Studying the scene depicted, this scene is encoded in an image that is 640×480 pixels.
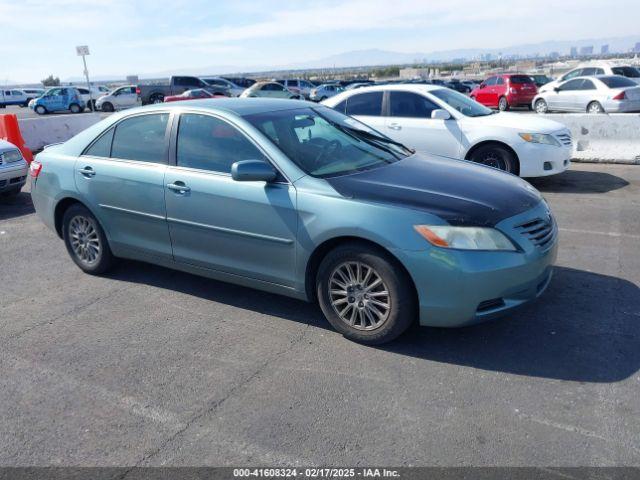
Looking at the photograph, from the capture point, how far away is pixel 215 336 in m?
4.24

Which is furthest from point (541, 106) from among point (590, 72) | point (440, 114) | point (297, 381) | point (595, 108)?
point (297, 381)

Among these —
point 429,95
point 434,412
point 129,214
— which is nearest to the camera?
point 434,412

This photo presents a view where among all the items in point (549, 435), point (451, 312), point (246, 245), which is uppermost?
point (246, 245)

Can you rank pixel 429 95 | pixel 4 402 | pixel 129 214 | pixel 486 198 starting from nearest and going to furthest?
pixel 4 402 → pixel 486 198 → pixel 129 214 → pixel 429 95

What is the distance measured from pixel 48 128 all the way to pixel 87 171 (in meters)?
10.1

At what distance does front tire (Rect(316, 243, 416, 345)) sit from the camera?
3.72 meters

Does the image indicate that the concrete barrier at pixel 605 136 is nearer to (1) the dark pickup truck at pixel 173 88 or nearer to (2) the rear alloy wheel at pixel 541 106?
(2) the rear alloy wheel at pixel 541 106

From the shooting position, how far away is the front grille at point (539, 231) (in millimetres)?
3816

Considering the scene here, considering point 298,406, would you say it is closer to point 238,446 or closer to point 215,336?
point 238,446

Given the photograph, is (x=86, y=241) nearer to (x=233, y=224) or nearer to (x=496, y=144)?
(x=233, y=224)

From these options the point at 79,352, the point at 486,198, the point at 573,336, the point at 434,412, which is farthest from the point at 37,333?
the point at 573,336

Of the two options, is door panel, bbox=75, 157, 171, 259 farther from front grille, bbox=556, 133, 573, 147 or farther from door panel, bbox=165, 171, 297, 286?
front grille, bbox=556, 133, 573, 147

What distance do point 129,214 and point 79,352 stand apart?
1.33 metres

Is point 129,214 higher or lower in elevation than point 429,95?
lower
